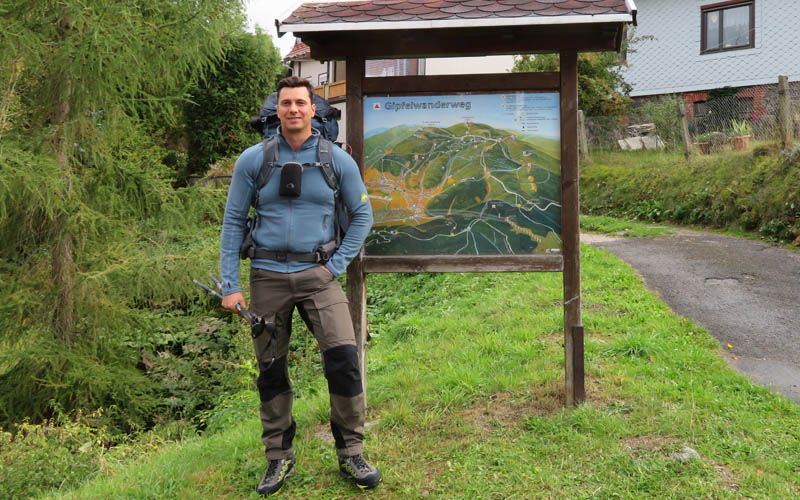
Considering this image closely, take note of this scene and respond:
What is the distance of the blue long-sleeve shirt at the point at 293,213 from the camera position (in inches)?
149

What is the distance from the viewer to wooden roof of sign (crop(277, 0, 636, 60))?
168 inches

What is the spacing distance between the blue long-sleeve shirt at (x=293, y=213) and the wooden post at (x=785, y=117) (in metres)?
10.7

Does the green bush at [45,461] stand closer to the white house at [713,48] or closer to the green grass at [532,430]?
the green grass at [532,430]

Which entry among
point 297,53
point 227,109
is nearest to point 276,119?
point 227,109

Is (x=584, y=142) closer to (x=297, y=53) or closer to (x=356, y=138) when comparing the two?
(x=297, y=53)

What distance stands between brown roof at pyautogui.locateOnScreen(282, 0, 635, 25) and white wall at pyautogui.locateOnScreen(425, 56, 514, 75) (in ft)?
51.2

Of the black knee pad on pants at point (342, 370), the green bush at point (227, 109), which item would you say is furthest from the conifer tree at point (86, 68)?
the green bush at point (227, 109)

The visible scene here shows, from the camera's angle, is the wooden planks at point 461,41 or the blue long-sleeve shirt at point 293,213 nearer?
the blue long-sleeve shirt at point 293,213

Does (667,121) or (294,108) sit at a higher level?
(667,121)

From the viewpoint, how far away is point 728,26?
21.7m

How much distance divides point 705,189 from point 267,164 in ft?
39.0

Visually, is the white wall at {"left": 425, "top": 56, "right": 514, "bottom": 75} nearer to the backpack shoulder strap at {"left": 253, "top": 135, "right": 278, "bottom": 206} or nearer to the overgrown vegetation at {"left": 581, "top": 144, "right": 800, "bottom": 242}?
the overgrown vegetation at {"left": 581, "top": 144, "right": 800, "bottom": 242}

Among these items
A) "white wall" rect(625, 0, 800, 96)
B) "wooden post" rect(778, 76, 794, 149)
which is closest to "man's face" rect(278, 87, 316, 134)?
"wooden post" rect(778, 76, 794, 149)

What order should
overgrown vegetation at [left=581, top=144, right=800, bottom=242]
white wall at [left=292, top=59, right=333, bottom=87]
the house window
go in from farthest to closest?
white wall at [left=292, top=59, right=333, bottom=87], the house window, overgrown vegetation at [left=581, top=144, right=800, bottom=242]
